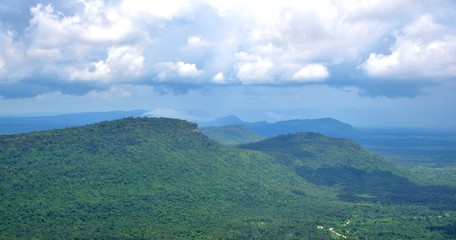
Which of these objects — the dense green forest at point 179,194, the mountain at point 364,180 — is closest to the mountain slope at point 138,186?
the dense green forest at point 179,194

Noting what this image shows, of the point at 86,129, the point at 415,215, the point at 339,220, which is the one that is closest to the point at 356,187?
the point at 415,215

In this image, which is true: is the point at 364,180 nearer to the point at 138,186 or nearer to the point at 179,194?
the point at 179,194

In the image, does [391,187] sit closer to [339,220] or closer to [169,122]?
[339,220]

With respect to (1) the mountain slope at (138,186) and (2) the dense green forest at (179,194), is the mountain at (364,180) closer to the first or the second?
(2) the dense green forest at (179,194)

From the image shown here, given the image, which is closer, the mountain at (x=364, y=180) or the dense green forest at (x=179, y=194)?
the dense green forest at (x=179, y=194)

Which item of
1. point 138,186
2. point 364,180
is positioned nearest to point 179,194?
point 138,186

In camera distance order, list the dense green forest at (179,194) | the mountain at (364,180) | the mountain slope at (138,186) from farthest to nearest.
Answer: the mountain at (364,180) < the dense green forest at (179,194) < the mountain slope at (138,186)

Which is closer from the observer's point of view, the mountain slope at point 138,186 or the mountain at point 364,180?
the mountain slope at point 138,186

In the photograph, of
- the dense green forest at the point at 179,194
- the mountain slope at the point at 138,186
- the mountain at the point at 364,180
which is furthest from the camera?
the mountain at the point at 364,180
